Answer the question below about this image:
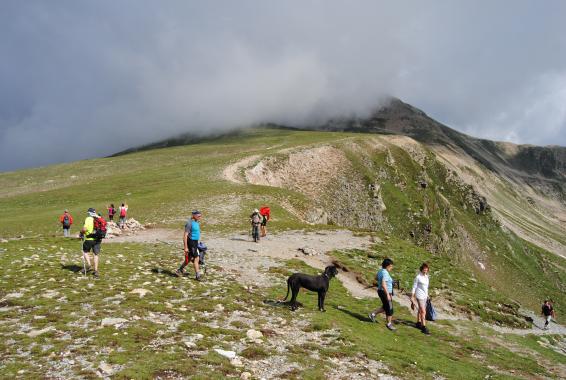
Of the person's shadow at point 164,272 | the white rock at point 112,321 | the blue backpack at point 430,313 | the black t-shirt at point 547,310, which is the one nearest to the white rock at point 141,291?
the white rock at point 112,321

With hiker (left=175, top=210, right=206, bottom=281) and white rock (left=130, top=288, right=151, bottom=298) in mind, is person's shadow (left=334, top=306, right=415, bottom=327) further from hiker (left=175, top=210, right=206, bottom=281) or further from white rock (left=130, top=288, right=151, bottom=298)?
white rock (left=130, top=288, right=151, bottom=298)

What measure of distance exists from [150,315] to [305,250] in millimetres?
20777

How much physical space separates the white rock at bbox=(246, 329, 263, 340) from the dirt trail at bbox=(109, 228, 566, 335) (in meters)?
8.18

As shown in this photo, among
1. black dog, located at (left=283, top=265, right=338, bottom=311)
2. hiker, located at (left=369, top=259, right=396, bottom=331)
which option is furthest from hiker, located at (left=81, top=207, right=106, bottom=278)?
hiker, located at (left=369, top=259, right=396, bottom=331)

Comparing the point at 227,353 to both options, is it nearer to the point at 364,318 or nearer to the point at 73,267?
the point at 364,318

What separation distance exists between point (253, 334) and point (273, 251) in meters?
19.8

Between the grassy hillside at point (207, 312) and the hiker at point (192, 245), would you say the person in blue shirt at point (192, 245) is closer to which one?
the hiker at point (192, 245)

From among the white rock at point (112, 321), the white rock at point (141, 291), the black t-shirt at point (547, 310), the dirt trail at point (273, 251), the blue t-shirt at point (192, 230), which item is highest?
the blue t-shirt at point (192, 230)

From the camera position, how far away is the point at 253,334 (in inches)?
577

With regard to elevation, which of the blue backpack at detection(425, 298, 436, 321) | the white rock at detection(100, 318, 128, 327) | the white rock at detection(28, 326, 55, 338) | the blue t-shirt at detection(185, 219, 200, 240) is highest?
the blue t-shirt at detection(185, 219, 200, 240)

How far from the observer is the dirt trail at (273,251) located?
26.7 metres

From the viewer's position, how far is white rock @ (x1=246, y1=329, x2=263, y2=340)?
14.5 meters

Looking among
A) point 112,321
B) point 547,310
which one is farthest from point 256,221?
point 547,310

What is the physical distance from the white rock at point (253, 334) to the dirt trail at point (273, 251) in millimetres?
8183
